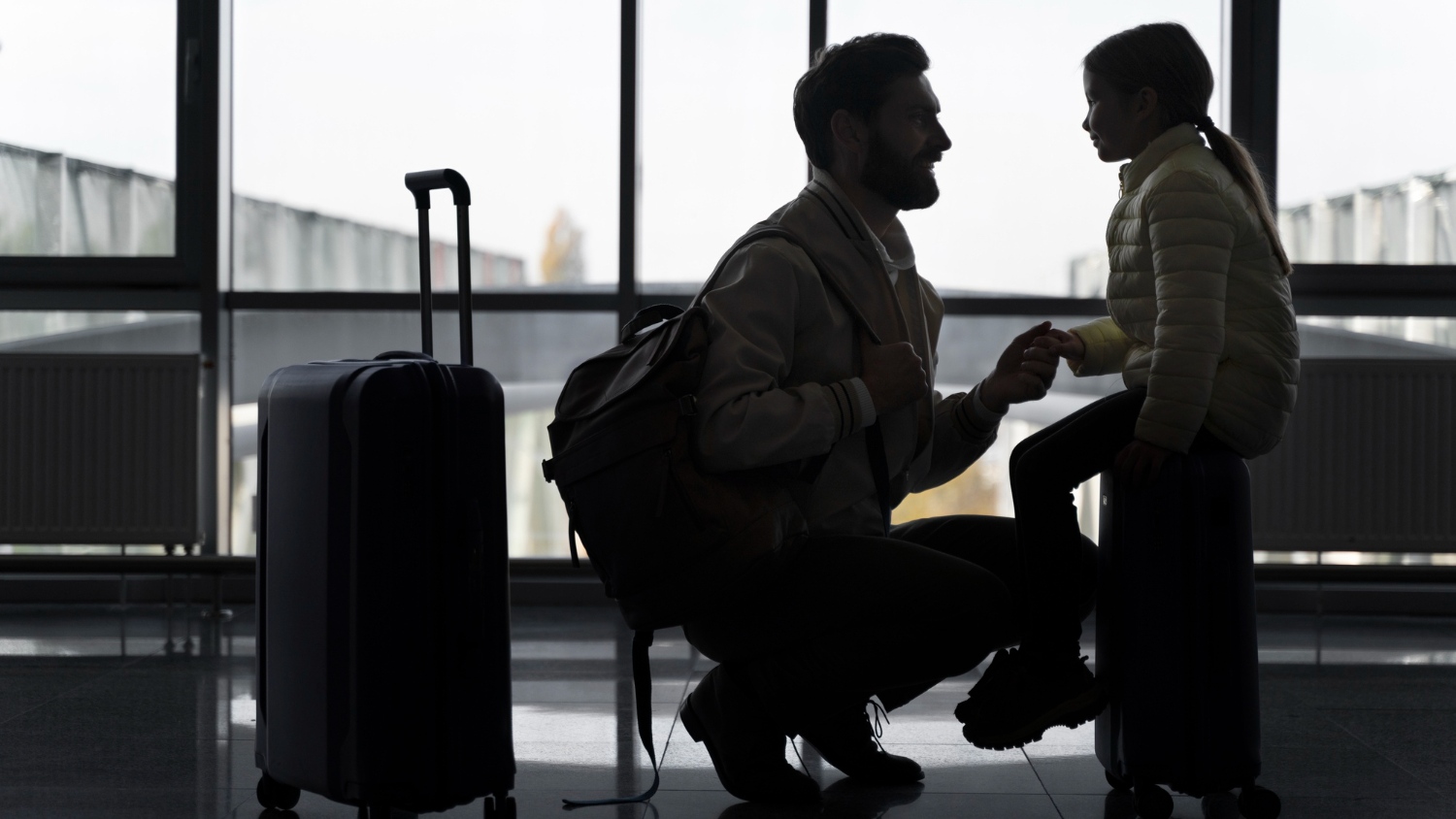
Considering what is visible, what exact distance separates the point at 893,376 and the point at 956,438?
0.36 metres

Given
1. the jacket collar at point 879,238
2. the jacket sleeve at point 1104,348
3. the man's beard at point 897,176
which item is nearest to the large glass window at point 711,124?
the jacket collar at point 879,238

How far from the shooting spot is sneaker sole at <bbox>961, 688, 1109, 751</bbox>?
2055 mm

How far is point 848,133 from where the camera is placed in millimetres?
2314

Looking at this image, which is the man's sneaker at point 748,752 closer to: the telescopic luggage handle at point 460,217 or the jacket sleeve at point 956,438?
the jacket sleeve at point 956,438

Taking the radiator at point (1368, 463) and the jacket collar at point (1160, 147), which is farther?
the radiator at point (1368, 463)

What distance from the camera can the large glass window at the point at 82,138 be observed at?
4.64 metres

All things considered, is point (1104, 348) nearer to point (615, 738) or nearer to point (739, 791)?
point (739, 791)

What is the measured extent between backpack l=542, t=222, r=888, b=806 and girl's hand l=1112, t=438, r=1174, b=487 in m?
0.53

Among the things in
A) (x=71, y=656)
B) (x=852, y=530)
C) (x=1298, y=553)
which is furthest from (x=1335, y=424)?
(x=71, y=656)

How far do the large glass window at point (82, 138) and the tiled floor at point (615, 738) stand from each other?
1500 mm

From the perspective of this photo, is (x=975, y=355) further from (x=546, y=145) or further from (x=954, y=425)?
(x=954, y=425)


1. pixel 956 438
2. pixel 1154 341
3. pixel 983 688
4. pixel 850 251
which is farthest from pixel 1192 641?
pixel 850 251

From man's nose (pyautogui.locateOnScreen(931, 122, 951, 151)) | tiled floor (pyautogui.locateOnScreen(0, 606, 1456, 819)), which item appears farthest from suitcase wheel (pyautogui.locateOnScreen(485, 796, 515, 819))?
man's nose (pyautogui.locateOnScreen(931, 122, 951, 151))

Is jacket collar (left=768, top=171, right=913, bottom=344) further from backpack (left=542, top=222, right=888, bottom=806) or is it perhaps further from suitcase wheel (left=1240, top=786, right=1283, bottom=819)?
suitcase wheel (left=1240, top=786, right=1283, bottom=819)
